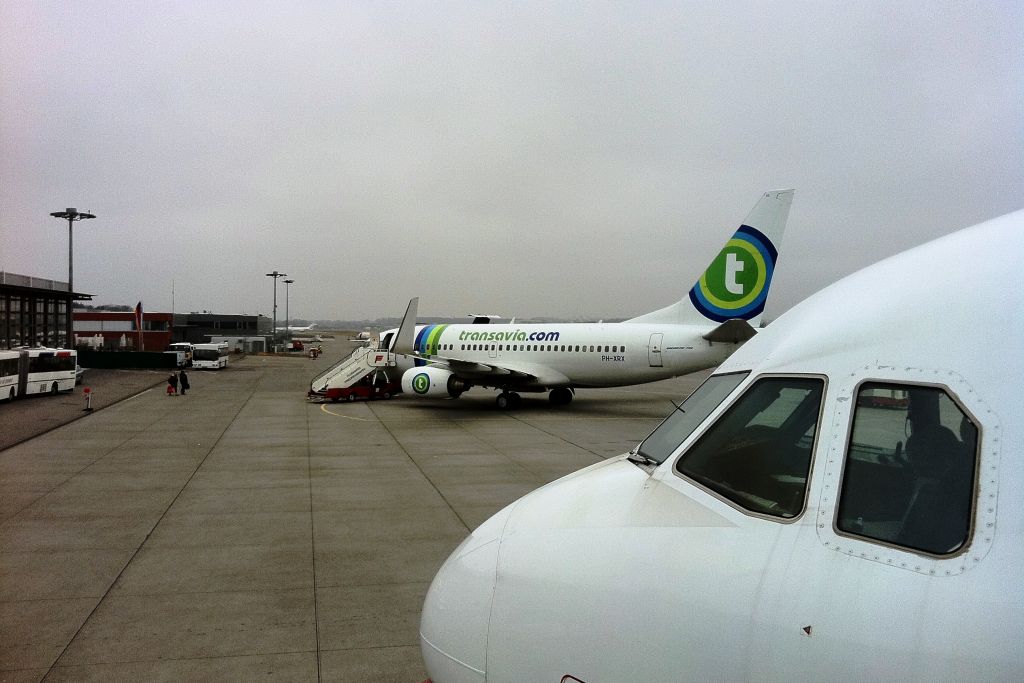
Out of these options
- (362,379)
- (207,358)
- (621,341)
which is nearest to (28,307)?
(207,358)

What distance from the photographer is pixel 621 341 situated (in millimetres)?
25734

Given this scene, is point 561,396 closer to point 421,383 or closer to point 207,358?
point 421,383

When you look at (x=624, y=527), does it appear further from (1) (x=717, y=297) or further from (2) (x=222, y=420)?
(2) (x=222, y=420)

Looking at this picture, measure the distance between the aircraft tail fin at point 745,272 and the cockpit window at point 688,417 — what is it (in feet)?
66.9

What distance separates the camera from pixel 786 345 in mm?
3309

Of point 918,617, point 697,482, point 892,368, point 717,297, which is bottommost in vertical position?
point 918,617

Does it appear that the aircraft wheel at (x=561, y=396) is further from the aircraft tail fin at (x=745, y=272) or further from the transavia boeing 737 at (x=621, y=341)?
the aircraft tail fin at (x=745, y=272)

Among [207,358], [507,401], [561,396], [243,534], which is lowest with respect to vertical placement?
[243,534]

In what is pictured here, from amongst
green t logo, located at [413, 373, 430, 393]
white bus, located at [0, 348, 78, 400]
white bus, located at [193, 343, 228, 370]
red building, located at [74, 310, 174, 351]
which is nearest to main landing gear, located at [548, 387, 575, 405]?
green t logo, located at [413, 373, 430, 393]

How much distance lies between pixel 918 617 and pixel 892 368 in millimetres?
949

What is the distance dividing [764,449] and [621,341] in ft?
74.8

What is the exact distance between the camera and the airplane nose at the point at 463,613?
3449 mm

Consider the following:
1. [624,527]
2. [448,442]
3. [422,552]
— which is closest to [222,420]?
[448,442]

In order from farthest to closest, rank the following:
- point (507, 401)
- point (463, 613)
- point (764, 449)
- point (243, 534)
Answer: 1. point (507, 401)
2. point (243, 534)
3. point (463, 613)
4. point (764, 449)
